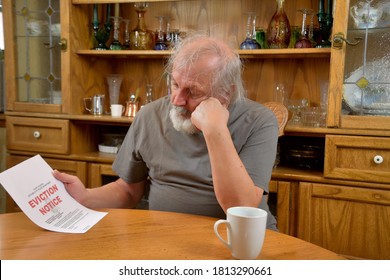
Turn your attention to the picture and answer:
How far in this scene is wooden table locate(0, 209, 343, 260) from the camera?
0.86 metres

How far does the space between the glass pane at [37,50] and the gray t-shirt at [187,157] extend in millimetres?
1239

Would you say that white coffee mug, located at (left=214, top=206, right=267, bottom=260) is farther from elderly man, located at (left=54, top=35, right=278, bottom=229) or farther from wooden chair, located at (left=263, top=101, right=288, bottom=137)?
wooden chair, located at (left=263, top=101, right=288, bottom=137)

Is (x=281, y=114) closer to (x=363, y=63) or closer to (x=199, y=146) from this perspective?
(x=363, y=63)

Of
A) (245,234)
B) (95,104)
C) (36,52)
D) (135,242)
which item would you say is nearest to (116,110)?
(95,104)

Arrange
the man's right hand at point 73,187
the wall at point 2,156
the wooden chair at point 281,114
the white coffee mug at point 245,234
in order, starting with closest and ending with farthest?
the white coffee mug at point 245,234 → the man's right hand at point 73,187 → the wooden chair at point 281,114 → the wall at point 2,156

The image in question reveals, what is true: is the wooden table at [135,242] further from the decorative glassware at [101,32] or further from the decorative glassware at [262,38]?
the decorative glassware at [101,32]

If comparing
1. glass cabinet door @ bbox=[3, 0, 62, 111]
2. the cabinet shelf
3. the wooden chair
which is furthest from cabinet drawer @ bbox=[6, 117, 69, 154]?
the wooden chair

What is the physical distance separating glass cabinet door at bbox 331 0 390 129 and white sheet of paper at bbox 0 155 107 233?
1.32 m

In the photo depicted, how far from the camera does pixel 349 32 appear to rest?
1.97 meters

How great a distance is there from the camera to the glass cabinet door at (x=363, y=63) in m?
1.96

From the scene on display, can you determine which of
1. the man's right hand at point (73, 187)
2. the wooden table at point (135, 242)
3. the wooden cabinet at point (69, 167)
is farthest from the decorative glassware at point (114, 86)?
the wooden table at point (135, 242)

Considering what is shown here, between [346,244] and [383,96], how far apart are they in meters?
0.70

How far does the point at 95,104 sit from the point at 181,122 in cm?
130

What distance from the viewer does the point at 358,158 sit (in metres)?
1.96
